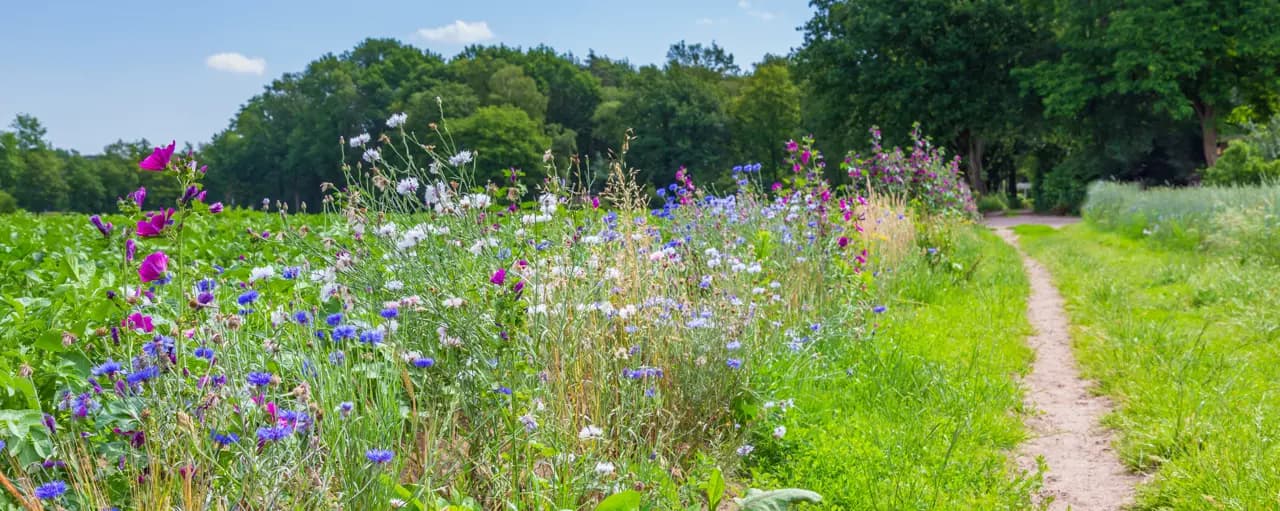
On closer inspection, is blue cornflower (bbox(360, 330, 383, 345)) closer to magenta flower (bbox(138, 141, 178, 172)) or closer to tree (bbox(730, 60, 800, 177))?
magenta flower (bbox(138, 141, 178, 172))

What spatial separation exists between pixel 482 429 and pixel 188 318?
0.89 metres

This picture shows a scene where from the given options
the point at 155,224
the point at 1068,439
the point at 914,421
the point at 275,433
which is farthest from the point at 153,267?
the point at 1068,439

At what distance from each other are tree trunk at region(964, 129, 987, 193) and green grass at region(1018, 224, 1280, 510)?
21.0 metres

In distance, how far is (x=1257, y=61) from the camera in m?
21.6

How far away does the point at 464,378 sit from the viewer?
2406 millimetres

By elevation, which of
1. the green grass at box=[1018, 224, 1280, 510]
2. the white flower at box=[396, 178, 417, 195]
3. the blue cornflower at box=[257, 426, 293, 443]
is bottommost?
the green grass at box=[1018, 224, 1280, 510]

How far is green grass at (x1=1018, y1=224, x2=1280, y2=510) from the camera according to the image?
2916 mm

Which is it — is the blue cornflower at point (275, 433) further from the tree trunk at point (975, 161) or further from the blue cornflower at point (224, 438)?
the tree trunk at point (975, 161)

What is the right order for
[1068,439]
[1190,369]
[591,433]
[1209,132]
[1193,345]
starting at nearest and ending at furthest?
1. [591,433]
2. [1068,439]
3. [1190,369]
4. [1193,345]
5. [1209,132]

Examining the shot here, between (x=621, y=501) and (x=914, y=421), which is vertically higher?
(x=621, y=501)

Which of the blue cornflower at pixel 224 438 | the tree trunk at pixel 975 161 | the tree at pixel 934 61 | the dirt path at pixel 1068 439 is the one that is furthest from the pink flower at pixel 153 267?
the tree trunk at pixel 975 161

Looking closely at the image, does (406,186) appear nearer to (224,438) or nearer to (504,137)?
(224,438)

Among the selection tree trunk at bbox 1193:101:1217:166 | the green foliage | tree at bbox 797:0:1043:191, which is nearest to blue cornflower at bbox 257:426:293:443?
the green foliage

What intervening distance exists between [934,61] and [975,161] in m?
4.25
